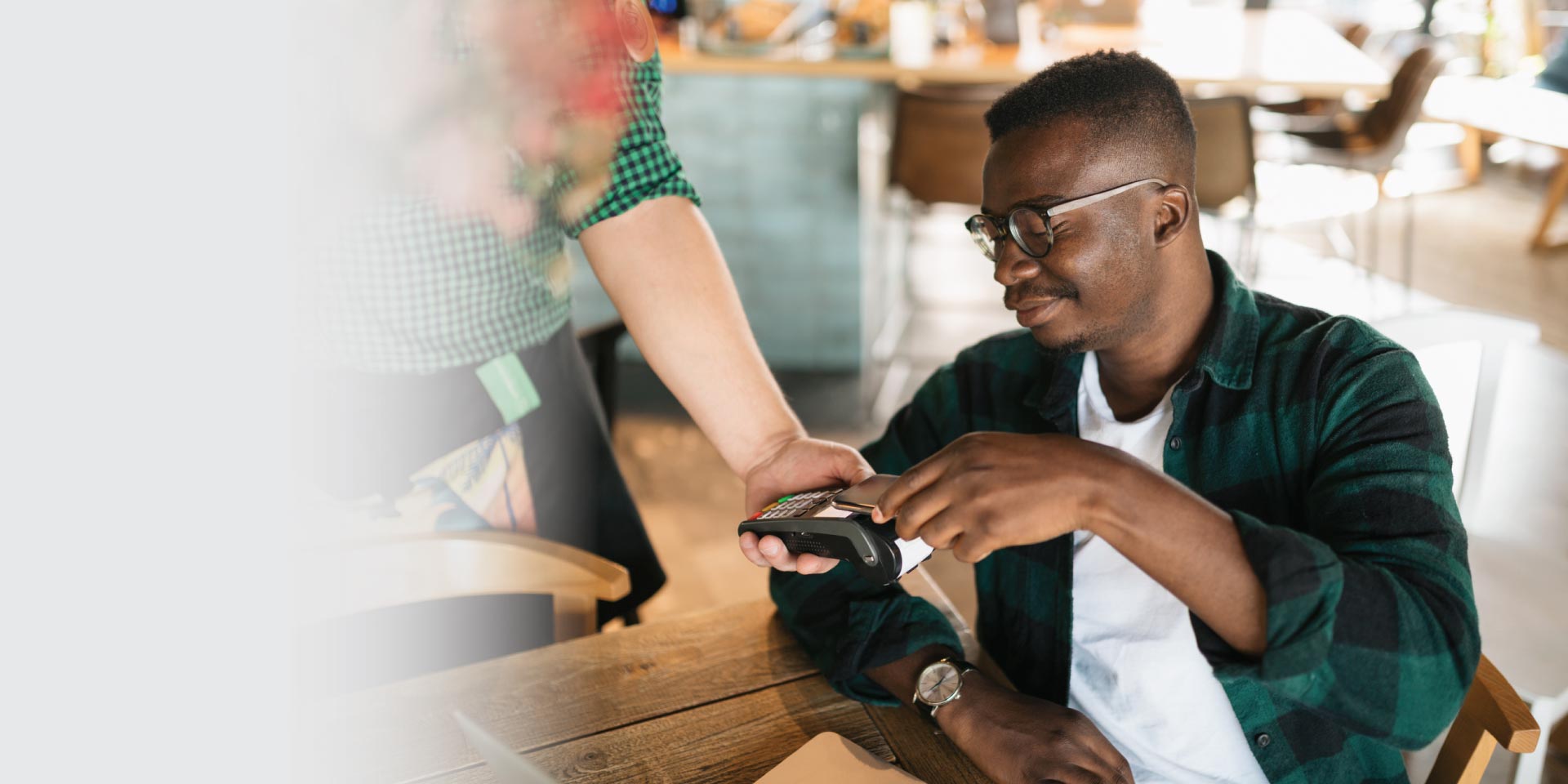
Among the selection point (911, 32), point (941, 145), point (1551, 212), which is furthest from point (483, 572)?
point (1551, 212)

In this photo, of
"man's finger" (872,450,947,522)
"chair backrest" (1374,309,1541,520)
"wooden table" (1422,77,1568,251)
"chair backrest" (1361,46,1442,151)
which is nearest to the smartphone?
"man's finger" (872,450,947,522)

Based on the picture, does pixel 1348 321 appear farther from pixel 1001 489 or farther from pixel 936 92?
pixel 936 92

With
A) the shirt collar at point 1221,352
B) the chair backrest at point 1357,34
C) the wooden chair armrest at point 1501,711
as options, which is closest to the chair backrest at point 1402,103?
the chair backrest at point 1357,34

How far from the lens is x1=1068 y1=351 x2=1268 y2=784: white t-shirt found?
997mm

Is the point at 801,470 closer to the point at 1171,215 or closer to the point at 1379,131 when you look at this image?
the point at 1171,215

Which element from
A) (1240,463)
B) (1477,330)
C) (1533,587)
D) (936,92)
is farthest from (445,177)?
(936,92)

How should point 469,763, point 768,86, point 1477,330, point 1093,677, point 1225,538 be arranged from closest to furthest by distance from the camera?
point 1225,538 < point 469,763 < point 1093,677 < point 1477,330 < point 768,86

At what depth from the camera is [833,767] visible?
0.92 metres

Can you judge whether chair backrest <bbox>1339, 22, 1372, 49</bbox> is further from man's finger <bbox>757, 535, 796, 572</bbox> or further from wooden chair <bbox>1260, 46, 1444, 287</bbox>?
man's finger <bbox>757, 535, 796, 572</bbox>

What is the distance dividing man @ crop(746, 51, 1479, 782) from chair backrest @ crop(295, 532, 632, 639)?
224 millimetres

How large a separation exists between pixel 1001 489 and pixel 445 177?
0.50m

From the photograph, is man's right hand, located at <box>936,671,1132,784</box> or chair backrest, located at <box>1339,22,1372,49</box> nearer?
man's right hand, located at <box>936,671,1132,784</box>

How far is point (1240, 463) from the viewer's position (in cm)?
102

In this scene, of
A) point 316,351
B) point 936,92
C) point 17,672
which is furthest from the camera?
point 936,92
